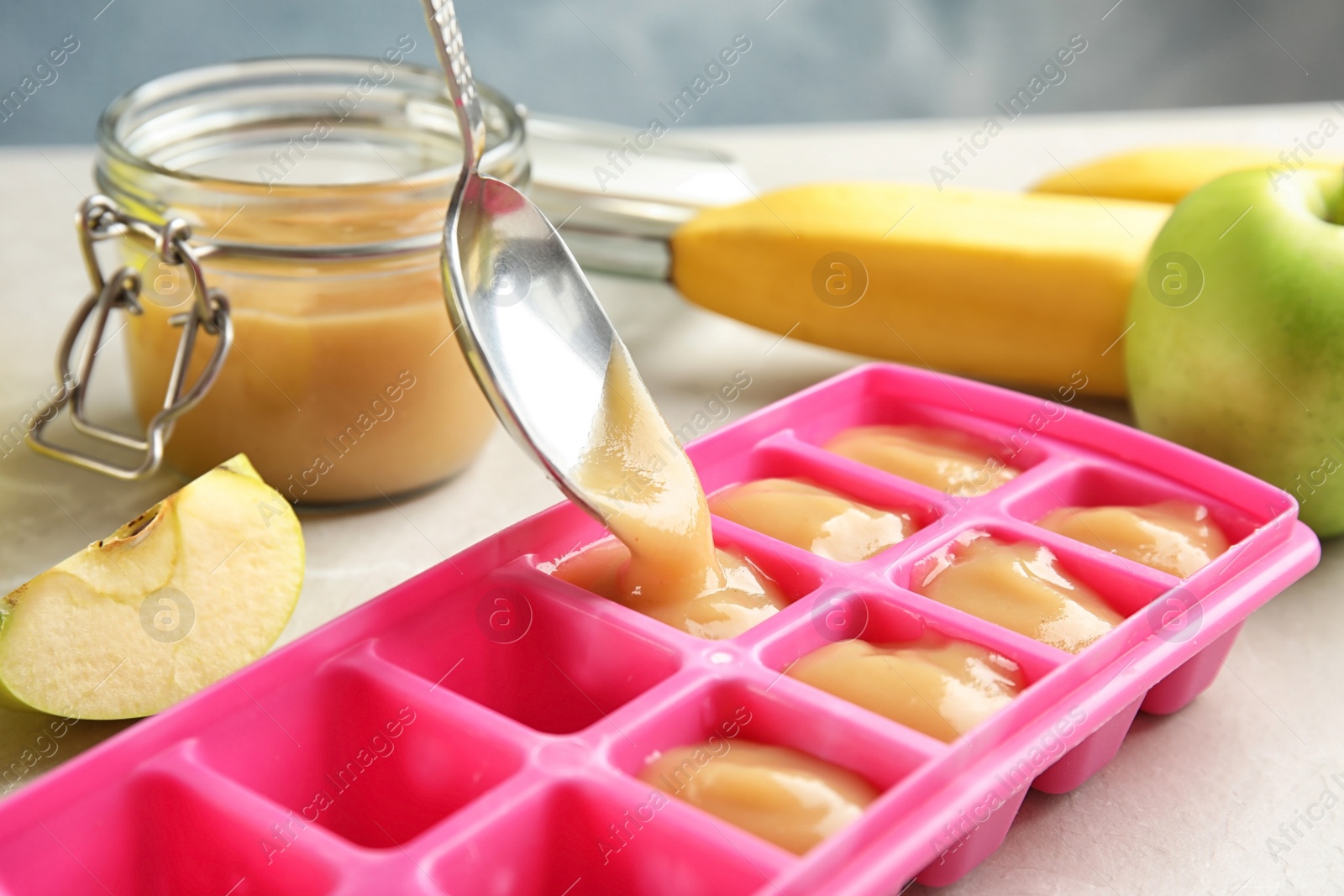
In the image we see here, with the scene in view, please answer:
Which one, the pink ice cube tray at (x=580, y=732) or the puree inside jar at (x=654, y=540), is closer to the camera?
the pink ice cube tray at (x=580, y=732)

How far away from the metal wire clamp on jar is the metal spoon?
96 mm

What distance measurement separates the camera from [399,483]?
977 millimetres

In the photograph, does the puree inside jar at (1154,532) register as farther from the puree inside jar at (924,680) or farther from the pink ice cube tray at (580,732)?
the puree inside jar at (924,680)

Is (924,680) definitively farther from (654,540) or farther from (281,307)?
(281,307)

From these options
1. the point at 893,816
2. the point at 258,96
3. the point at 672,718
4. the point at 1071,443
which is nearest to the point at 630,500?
the point at 672,718

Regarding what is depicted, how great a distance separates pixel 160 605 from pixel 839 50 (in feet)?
7.85

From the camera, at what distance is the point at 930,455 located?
91 cm

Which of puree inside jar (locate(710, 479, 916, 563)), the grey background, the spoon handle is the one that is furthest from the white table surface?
the grey background

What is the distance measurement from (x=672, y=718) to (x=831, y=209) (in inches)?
27.2

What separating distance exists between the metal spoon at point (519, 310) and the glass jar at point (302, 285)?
10 cm

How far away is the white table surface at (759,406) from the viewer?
0.68 metres

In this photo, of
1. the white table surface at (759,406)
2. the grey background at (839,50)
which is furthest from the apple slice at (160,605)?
the grey background at (839,50)

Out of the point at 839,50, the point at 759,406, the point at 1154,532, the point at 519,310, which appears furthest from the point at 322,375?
the point at 839,50

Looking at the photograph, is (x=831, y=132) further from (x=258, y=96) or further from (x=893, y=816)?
(x=893, y=816)
